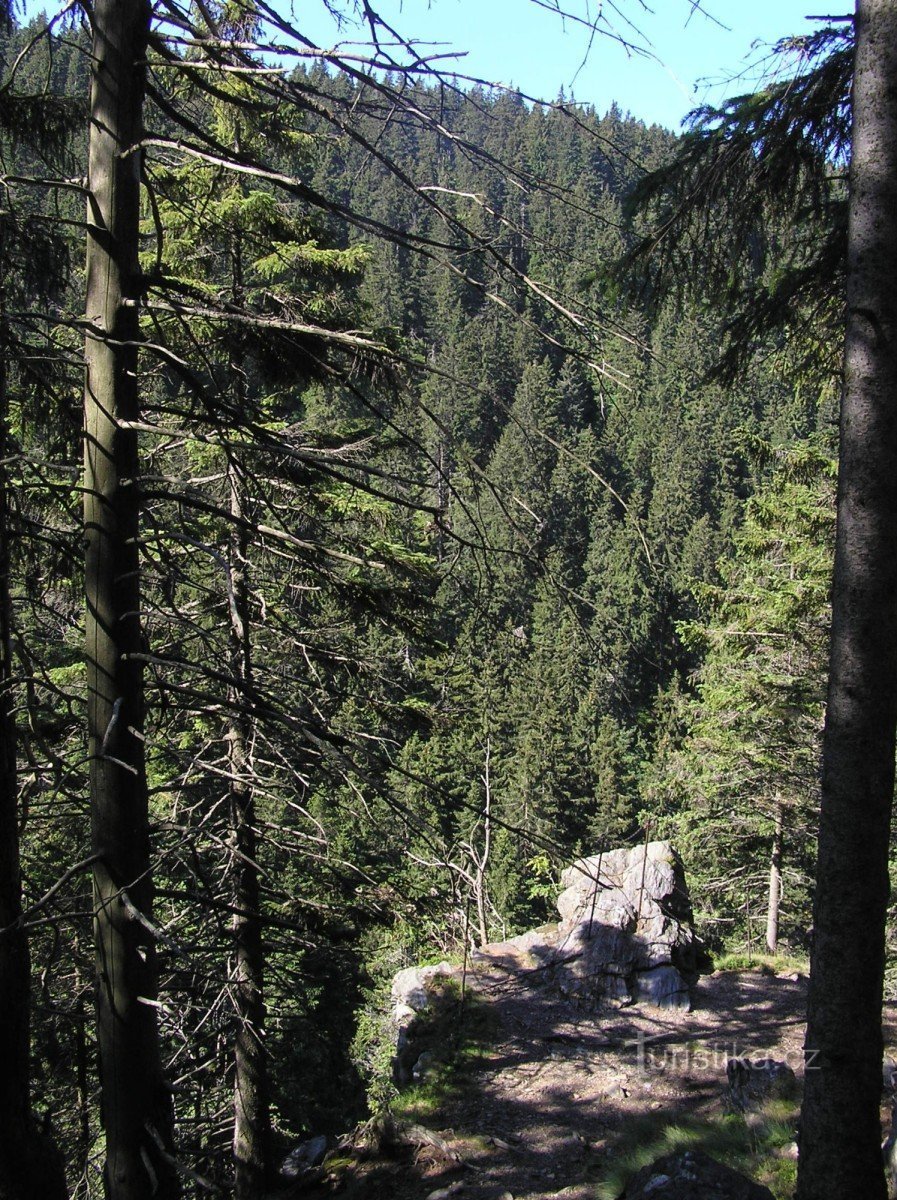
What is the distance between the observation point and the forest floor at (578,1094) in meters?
5.56

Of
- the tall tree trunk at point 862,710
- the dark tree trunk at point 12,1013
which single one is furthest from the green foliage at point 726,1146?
the dark tree trunk at point 12,1013

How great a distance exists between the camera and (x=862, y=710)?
3.42 m

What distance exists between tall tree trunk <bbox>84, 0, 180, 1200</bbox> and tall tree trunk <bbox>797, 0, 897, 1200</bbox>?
2435mm

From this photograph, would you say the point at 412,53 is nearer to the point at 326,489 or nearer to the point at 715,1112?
the point at 326,489

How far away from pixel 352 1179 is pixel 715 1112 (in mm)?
2579

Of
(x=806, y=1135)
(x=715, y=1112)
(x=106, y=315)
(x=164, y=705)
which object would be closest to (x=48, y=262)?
(x=106, y=315)

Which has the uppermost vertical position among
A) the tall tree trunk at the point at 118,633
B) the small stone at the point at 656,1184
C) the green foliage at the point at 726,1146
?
the tall tree trunk at the point at 118,633

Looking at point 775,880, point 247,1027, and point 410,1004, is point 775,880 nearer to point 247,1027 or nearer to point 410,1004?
point 410,1004

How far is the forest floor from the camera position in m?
5.56

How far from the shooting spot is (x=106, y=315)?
2424 millimetres

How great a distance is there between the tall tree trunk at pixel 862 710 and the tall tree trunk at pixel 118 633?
2435mm

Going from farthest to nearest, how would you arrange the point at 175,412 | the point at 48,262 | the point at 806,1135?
the point at 48,262 < the point at 806,1135 < the point at 175,412

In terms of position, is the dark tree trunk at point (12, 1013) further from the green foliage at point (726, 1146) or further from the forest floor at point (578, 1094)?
the forest floor at point (578, 1094)

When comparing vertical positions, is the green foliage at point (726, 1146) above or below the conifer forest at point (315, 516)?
below
